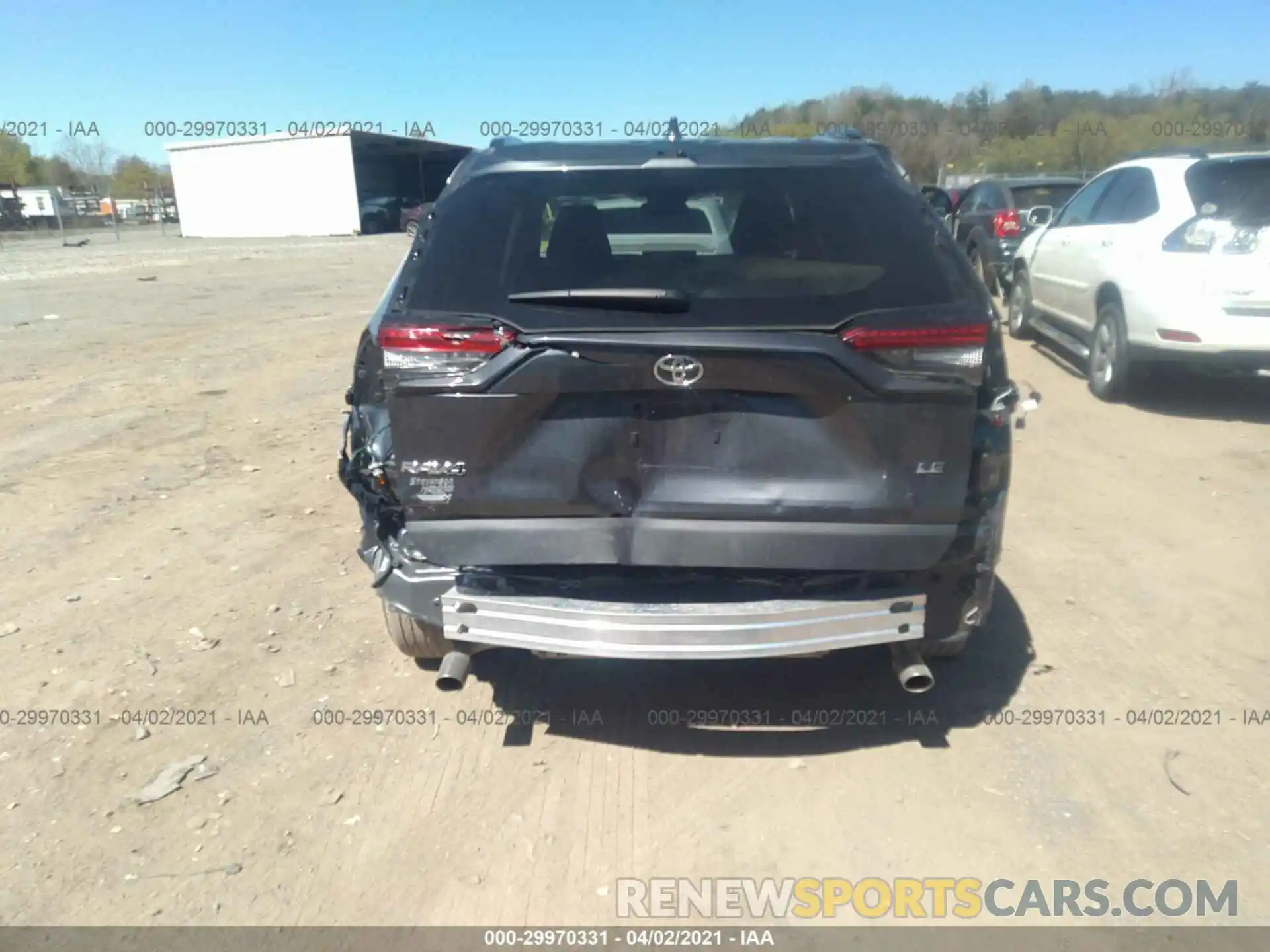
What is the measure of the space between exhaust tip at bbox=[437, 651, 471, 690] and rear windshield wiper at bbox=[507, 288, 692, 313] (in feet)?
3.90

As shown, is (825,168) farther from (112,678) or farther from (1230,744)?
(112,678)

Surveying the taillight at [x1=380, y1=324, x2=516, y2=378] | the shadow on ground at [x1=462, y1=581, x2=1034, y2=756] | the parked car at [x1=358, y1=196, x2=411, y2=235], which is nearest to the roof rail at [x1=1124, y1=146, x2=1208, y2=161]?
the shadow on ground at [x1=462, y1=581, x2=1034, y2=756]

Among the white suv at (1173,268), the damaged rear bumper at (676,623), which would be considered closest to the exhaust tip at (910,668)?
the damaged rear bumper at (676,623)

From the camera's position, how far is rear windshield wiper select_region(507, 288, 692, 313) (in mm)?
2822

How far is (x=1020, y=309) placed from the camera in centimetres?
1102

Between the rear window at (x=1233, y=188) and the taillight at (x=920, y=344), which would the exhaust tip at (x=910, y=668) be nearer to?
the taillight at (x=920, y=344)

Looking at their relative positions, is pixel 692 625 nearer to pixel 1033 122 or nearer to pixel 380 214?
pixel 1033 122

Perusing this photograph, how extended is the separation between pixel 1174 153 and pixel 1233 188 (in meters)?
0.86

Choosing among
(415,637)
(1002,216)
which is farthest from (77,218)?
(415,637)

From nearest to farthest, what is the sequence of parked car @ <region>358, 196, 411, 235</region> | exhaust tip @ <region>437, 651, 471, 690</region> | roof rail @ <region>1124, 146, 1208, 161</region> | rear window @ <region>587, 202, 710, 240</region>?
exhaust tip @ <region>437, 651, 471, 690</region> < rear window @ <region>587, 202, 710, 240</region> < roof rail @ <region>1124, 146, 1208, 161</region> < parked car @ <region>358, 196, 411, 235</region>

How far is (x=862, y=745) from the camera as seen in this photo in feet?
11.4

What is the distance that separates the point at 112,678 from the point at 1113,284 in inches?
298

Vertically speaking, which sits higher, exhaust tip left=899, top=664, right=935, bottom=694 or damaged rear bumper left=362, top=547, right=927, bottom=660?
damaged rear bumper left=362, top=547, right=927, bottom=660

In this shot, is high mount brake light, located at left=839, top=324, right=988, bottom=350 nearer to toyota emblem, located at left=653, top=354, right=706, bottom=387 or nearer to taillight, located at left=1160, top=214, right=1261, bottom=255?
toyota emblem, located at left=653, top=354, right=706, bottom=387
